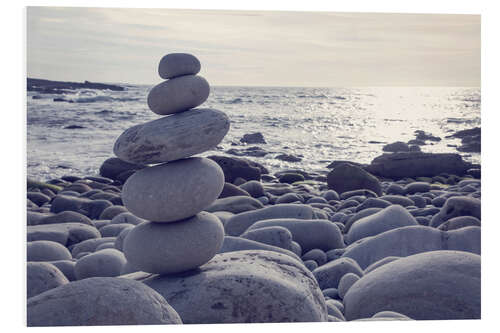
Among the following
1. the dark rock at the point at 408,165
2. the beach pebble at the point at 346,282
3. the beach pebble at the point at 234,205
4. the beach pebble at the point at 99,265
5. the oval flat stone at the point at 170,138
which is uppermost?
the oval flat stone at the point at 170,138

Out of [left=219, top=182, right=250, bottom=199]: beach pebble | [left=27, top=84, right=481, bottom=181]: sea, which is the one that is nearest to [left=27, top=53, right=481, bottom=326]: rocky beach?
[left=27, top=84, right=481, bottom=181]: sea

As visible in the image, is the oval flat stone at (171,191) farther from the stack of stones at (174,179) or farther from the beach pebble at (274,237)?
the beach pebble at (274,237)

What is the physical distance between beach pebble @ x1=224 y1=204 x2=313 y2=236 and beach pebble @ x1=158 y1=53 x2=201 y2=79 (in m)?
2.84

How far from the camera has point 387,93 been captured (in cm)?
639

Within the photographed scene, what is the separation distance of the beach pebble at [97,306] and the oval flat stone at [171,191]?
909 mm

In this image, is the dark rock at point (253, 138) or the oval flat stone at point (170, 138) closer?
the oval flat stone at point (170, 138)

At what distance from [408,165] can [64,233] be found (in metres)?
6.33

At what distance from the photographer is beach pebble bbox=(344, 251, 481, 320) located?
4.35 m

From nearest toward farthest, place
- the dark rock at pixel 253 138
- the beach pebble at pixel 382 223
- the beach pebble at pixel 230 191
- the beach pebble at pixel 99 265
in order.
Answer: the beach pebble at pixel 99 265
the beach pebble at pixel 382 223
the dark rock at pixel 253 138
the beach pebble at pixel 230 191

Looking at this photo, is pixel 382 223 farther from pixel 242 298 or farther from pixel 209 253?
pixel 242 298

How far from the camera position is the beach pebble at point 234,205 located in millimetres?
8352

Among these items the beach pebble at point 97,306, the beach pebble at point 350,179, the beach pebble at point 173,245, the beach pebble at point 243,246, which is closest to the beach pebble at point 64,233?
the beach pebble at point 243,246

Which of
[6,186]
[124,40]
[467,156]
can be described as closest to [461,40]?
[467,156]

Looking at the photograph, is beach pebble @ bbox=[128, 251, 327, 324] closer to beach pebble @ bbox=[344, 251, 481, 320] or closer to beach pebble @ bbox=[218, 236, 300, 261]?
beach pebble @ bbox=[344, 251, 481, 320]
